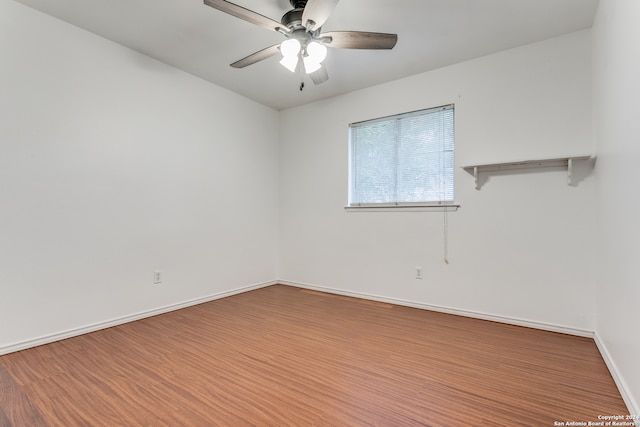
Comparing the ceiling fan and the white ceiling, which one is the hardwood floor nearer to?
Result: the ceiling fan

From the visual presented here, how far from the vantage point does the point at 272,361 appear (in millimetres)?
2111

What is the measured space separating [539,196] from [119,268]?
3.97 metres

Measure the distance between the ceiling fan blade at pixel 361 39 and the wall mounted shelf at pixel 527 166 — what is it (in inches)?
59.5

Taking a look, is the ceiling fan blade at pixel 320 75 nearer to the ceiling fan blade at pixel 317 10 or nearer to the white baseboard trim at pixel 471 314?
Result: the ceiling fan blade at pixel 317 10

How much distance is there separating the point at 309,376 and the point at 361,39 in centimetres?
232

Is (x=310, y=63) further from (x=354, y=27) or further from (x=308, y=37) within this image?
(x=354, y=27)

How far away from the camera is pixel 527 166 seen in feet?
9.16

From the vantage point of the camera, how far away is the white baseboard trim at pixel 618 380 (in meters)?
1.49

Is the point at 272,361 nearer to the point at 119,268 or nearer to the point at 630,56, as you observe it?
the point at 119,268

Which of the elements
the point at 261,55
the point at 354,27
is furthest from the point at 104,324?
the point at 354,27

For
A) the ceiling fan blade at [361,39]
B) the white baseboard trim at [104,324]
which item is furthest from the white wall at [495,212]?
the white baseboard trim at [104,324]

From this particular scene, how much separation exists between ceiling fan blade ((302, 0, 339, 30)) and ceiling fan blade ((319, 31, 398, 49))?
6.5 inches

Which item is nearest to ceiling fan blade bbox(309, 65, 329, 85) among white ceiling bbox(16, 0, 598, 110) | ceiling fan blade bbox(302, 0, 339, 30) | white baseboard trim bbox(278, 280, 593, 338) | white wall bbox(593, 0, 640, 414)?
white ceiling bbox(16, 0, 598, 110)

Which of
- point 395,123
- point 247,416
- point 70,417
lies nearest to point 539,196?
point 395,123
